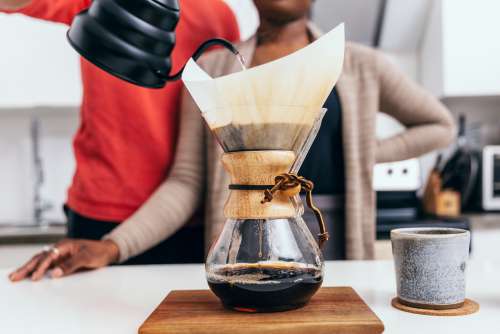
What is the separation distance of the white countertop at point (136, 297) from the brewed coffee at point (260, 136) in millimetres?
208

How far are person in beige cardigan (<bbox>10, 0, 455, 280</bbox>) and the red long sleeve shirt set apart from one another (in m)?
0.08

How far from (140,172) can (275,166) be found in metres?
0.83

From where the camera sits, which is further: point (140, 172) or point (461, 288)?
point (140, 172)

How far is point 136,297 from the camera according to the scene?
689mm

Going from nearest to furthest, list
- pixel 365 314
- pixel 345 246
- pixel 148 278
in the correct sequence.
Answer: pixel 365 314, pixel 148 278, pixel 345 246

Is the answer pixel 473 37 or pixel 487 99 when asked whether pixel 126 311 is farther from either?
pixel 487 99

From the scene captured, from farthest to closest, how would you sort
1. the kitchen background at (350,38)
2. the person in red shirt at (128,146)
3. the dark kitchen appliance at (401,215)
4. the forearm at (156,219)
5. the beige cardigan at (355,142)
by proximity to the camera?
the kitchen background at (350,38) < the dark kitchen appliance at (401,215) < the person in red shirt at (128,146) < the beige cardigan at (355,142) < the forearm at (156,219)

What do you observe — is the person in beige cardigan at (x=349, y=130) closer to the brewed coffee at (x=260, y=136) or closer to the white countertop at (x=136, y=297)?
the white countertop at (x=136, y=297)

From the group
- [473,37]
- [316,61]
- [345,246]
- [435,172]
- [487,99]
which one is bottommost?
[345,246]

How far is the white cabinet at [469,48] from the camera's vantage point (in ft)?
7.51

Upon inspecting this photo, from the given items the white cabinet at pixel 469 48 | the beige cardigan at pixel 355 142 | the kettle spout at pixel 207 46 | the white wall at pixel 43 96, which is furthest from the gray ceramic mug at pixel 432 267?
the white cabinet at pixel 469 48

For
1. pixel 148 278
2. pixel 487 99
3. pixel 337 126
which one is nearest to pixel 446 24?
pixel 487 99

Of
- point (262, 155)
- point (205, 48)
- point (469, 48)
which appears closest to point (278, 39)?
point (205, 48)

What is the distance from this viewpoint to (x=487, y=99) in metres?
2.53
